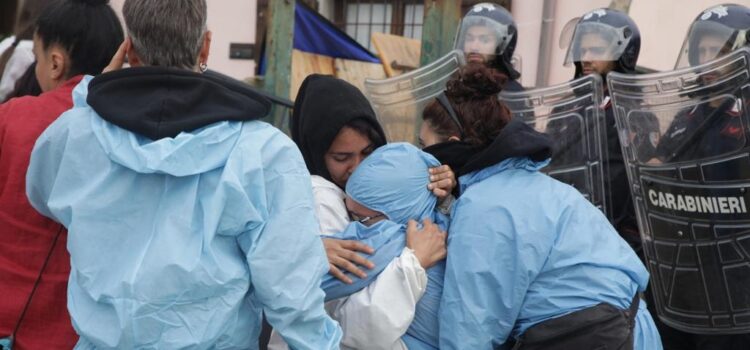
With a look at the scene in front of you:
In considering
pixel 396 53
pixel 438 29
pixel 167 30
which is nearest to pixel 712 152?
pixel 438 29

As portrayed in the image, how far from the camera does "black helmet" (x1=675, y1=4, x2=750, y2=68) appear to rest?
14.2 ft

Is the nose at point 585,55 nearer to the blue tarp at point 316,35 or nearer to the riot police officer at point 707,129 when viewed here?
the riot police officer at point 707,129

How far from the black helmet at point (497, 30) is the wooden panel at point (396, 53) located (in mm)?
1995

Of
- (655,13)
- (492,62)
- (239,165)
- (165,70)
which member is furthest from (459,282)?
(655,13)

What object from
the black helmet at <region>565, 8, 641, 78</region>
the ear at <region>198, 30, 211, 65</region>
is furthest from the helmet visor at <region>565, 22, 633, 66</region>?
the ear at <region>198, 30, 211, 65</region>

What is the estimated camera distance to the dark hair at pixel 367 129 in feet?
9.72

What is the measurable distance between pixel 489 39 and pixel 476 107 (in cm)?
231

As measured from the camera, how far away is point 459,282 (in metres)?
2.71

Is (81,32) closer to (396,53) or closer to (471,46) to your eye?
(471,46)

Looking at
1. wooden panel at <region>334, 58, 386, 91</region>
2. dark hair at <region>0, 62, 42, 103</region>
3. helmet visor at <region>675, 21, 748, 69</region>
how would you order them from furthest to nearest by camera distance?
wooden panel at <region>334, 58, 386, 91</region>, helmet visor at <region>675, 21, 748, 69</region>, dark hair at <region>0, 62, 42, 103</region>

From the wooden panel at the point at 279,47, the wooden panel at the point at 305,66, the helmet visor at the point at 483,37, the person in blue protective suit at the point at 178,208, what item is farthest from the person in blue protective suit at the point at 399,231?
the wooden panel at the point at 305,66

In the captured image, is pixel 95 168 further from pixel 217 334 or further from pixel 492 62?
pixel 492 62

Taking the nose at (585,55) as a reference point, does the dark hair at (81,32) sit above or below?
above

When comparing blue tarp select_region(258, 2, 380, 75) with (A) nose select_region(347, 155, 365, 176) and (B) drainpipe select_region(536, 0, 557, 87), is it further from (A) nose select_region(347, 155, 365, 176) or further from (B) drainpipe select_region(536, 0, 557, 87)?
(A) nose select_region(347, 155, 365, 176)
